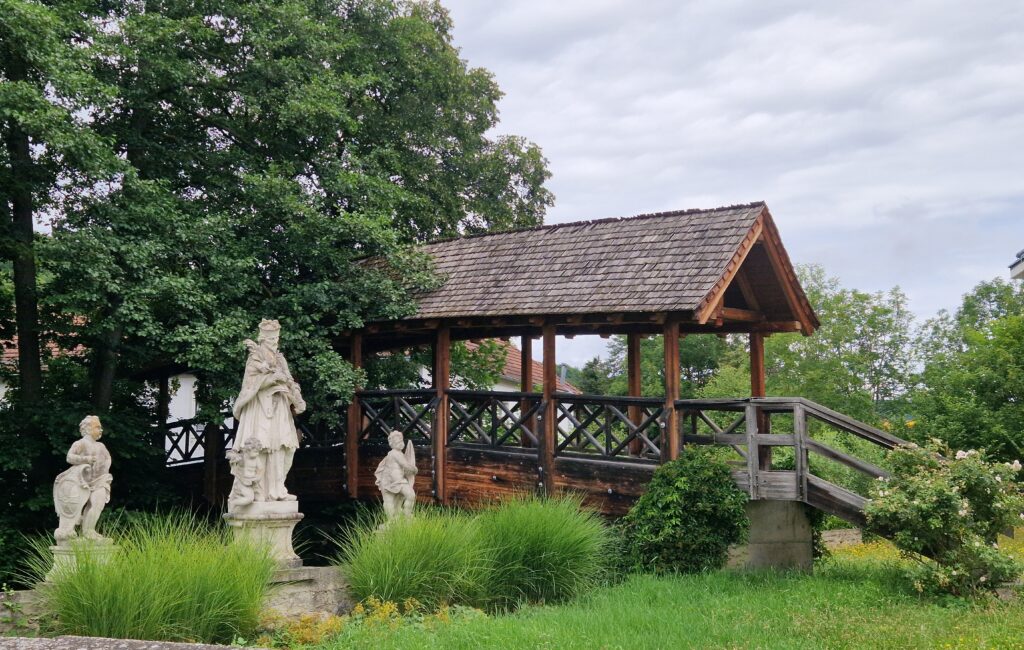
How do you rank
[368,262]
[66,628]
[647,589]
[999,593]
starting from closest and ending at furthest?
[66,628] < [999,593] < [647,589] < [368,262]

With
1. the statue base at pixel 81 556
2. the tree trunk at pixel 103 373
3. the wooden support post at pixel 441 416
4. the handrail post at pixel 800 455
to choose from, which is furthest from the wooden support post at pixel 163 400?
the handrail post at pixel 800 455

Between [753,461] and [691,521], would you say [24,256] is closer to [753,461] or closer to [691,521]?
[691,521]

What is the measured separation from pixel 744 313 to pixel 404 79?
8.96 meters

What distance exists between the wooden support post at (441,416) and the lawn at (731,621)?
4.60 m

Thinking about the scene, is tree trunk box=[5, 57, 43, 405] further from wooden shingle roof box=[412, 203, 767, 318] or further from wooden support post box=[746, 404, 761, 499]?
wooden support post box=[746, 404, 761, 499]

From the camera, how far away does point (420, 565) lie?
9422 millimetres

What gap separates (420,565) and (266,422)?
8.20 ft

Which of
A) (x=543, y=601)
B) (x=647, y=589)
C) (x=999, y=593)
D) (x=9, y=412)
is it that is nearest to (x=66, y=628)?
(x=543, y=601)

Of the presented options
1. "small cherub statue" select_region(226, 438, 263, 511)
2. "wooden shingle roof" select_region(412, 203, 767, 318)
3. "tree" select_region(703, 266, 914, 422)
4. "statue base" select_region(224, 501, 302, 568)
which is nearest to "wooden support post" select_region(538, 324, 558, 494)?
"wooden shingle roof" select_region(412, 203, 767, 318)

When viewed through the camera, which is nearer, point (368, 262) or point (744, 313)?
point (744, 313)

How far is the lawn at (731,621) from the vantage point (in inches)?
297

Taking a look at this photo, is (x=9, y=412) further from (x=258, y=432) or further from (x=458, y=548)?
(x=458, y=548)

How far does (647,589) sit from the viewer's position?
993cm

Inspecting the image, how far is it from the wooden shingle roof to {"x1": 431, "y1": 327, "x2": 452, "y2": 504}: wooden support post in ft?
2.18
